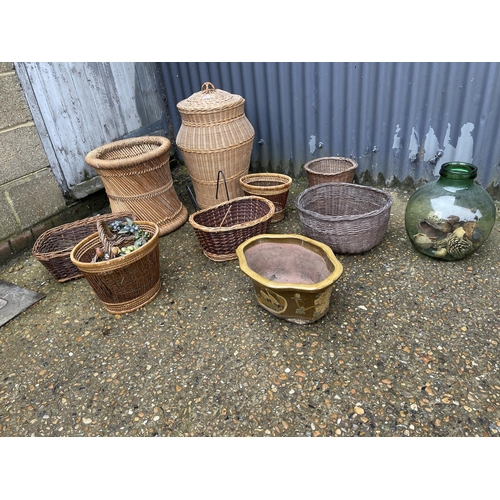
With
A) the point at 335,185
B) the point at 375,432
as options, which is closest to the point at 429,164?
the point at 335,185

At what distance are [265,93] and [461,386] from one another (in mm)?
3227

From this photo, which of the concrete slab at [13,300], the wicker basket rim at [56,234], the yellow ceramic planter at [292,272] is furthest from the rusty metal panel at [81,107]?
the yellow ceramic planter at [292,272]

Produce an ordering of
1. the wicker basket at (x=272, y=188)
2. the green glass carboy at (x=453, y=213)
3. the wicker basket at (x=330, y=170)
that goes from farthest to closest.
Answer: the wicker basket at (x=330, y=170) → the wicker basket at (x=272, y=188) → the green glass carboy at (x=453, y=213)

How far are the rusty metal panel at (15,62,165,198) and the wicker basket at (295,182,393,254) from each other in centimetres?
222

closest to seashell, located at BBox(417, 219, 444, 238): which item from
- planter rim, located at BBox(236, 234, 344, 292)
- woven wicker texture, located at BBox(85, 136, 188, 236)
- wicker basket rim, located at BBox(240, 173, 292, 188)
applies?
planter rim, located at BBox(236, 234, 344, 292)

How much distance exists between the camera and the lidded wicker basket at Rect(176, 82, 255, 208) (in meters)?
3.20

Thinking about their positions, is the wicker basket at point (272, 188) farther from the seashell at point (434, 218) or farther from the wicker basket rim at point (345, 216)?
the seashell at point (434, 218)

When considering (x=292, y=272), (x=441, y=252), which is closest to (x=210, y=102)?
(x=292, y=272)

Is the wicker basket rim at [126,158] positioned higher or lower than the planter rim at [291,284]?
higher

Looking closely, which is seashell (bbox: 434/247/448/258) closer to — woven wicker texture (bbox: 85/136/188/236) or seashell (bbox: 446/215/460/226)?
seashell (bbox: 446/215/460/226)

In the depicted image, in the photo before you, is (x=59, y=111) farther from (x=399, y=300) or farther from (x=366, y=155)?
(x=399, y=300)

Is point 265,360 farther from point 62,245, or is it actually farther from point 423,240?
point 62,245

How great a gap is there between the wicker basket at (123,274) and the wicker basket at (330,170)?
5.49ft

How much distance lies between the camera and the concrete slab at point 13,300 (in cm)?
265
